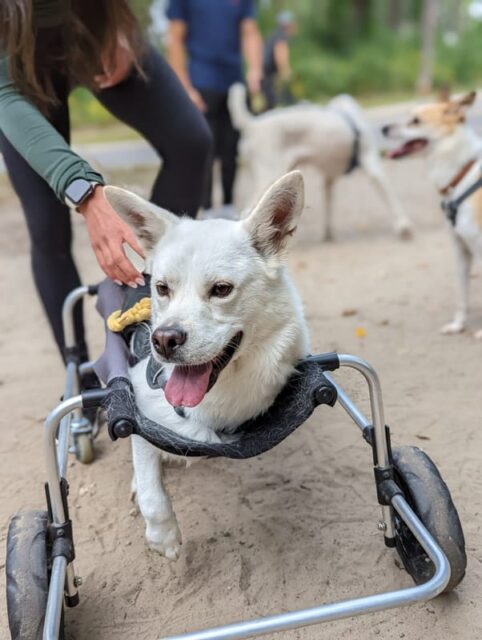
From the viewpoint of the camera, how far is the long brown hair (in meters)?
2.24

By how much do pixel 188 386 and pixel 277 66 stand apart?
10449 mm

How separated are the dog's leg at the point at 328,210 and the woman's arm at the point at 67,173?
3959 millimetres

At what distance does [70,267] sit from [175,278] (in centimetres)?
107

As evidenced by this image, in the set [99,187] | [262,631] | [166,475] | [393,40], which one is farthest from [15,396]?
[393,40]

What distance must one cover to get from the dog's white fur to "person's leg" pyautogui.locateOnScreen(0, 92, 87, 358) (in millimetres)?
3059

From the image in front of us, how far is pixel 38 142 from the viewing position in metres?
2.05

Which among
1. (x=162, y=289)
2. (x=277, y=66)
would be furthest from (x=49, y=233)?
(x=277, y=66)

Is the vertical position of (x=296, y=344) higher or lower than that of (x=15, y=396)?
higher

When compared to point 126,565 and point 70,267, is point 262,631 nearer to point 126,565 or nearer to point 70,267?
point 126,565

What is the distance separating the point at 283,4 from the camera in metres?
24.0

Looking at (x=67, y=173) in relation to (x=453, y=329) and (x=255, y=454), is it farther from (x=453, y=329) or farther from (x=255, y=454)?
(x=453, y=329)

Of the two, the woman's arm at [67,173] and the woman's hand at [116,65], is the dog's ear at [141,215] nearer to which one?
the woman's arm at [67,173]

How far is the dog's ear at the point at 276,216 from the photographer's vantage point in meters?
1.78

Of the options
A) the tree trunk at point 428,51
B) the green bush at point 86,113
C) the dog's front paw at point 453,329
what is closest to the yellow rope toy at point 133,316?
the dog's front paw at point 453,329
